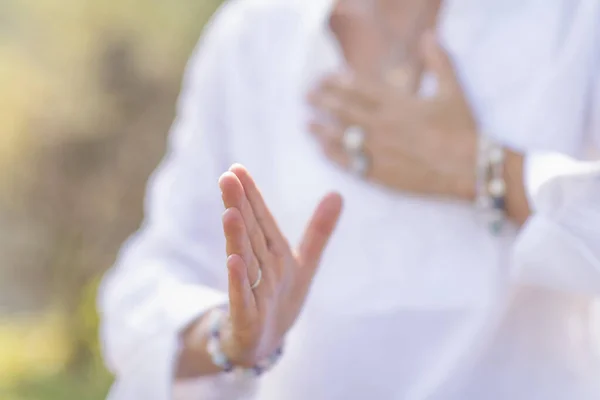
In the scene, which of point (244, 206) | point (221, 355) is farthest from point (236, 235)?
point (221, 355)

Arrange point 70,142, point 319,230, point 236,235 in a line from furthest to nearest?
1. point 70,142
2. point 319,230
3. point 236,235

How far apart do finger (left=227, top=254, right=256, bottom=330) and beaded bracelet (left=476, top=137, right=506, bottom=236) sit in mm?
310

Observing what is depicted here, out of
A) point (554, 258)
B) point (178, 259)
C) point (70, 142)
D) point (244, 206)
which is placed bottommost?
point (70, 142)

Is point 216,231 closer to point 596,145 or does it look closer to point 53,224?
point 596,145

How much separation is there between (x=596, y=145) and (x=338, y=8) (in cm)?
41

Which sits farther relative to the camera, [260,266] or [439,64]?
[439,64]

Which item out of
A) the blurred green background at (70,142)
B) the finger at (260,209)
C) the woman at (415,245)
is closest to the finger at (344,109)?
the woman at (415,245)

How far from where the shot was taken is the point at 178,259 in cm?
104

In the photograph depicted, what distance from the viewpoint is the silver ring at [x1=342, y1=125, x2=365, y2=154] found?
Result: 97 cm

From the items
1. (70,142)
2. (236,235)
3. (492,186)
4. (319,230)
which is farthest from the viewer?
(70,142)

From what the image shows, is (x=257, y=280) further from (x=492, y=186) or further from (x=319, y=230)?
(x=492, y=186)

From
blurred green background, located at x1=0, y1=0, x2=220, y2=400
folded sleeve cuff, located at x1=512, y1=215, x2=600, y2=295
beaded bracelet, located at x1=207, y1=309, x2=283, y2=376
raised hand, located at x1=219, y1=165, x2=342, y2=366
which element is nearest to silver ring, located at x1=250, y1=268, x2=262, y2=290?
raised hand, located at x1=219, y1=165, x2=342, y2=366

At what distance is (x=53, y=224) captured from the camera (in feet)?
9.87

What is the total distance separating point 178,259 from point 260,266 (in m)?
0.34
